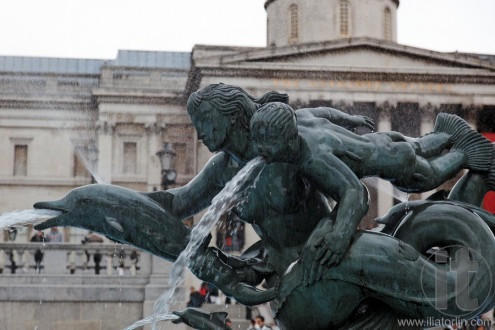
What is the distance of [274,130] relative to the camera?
329cm

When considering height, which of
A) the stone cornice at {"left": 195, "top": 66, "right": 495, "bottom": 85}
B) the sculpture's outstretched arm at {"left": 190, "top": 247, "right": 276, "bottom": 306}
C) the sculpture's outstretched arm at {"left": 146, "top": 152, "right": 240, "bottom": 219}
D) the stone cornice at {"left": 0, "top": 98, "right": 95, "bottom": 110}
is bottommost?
the sculpture's outstretched arm at {"left": 190, "top": 247, "right": 276, "bottom": 306}

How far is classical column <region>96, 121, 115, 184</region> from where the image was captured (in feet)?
143

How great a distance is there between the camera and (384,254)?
3.30 m

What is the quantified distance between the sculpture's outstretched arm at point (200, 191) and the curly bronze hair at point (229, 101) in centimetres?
34

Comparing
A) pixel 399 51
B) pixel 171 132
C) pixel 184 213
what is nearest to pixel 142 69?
pixel 171 132

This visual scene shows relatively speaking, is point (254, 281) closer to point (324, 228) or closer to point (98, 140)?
point (324, 228)

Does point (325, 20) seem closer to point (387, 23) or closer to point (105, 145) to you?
point (387, 23)

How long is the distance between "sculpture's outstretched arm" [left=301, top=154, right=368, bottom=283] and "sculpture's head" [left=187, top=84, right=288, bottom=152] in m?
0.37

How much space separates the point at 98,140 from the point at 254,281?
4126cm

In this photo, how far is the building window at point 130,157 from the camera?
44.7 metres

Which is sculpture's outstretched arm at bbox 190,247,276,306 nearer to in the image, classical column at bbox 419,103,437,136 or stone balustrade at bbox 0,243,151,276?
stone balustrade at bbox 0,243,151,276

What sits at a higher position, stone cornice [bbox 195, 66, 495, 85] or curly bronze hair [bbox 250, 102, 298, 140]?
stone cornice [bbox 195, 66, 495, 85]

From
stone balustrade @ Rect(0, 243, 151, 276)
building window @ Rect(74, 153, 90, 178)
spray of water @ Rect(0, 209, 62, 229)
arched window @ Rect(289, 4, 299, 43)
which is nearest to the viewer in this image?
spray of water @ Rect(0, 209, 62, 229)

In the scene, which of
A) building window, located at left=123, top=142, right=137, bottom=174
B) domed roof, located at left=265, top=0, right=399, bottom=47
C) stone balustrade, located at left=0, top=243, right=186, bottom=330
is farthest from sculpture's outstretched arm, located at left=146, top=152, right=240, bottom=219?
building window, located at left=123, top=142, right=137, bottom=174
